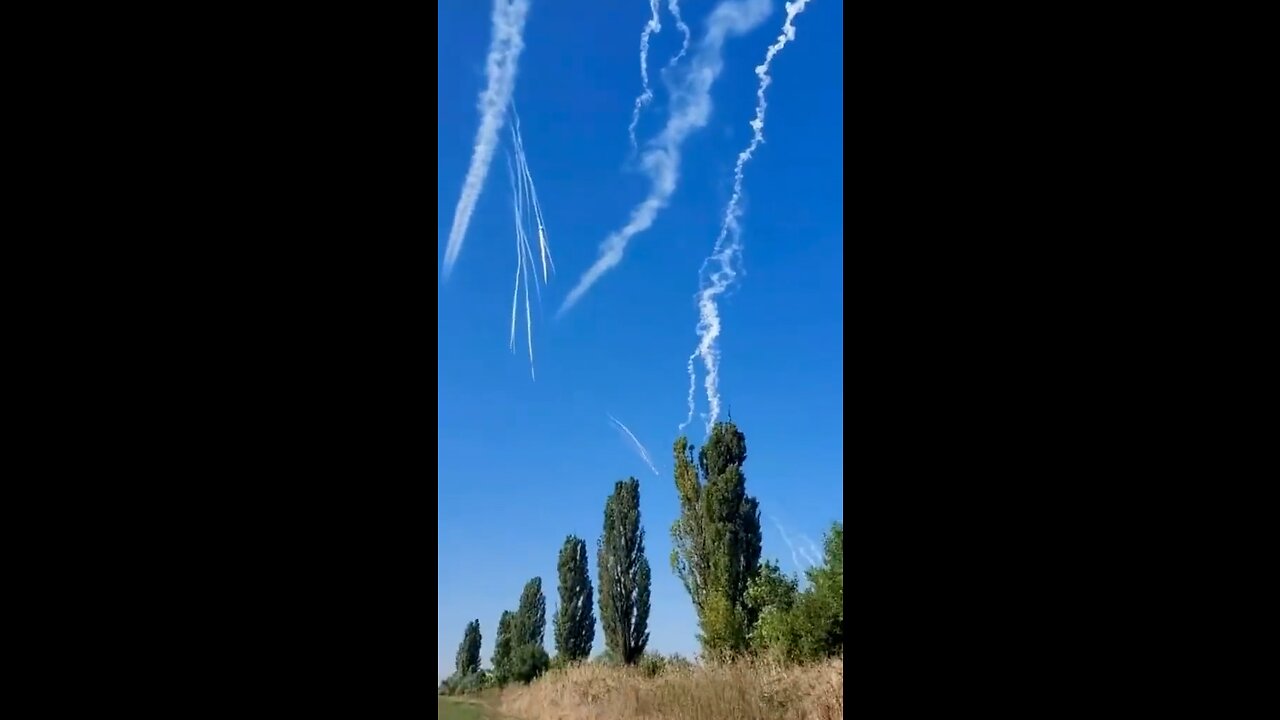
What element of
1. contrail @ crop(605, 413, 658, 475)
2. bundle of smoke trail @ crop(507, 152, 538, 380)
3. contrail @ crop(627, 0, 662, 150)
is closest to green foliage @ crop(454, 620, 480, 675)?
contrail @ crop(605, 413, 658, 475)

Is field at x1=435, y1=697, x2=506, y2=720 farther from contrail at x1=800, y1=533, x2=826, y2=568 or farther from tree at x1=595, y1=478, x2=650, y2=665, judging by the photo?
contrail at x1=800, y1=533, x2=826, y2=568

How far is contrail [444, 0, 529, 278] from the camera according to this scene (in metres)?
7.26

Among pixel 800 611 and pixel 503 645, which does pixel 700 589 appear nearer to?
pixel 800 611

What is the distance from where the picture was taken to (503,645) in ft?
22.6

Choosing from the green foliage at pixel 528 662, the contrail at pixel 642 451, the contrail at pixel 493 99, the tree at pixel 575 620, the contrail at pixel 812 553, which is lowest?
the green foliage at pixel 528 662

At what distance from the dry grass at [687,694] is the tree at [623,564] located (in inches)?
14.7

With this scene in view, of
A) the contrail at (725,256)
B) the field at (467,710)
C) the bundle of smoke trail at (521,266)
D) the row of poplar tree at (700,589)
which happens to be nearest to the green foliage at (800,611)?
the row of poplar tree at (700,589)

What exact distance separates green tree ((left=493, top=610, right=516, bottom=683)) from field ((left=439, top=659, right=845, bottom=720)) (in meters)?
0.13

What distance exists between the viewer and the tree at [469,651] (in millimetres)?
6902

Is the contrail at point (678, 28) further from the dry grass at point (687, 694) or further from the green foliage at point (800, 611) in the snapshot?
the dry grass at point (687, 694)
